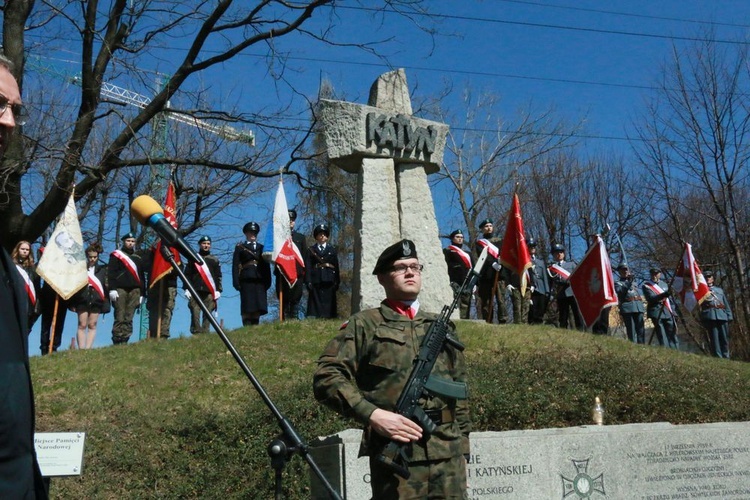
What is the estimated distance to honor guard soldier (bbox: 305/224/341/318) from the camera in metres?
13.5

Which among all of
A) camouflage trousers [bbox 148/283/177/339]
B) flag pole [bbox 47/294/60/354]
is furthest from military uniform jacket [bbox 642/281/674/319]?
flag pole [bbox 47/294/60/354]

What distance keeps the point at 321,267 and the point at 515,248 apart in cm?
342

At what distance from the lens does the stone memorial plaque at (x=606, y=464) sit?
20.2 ft

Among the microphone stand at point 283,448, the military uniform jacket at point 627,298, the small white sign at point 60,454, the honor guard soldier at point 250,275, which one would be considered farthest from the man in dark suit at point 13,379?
the military uniform jacket at point 627,298

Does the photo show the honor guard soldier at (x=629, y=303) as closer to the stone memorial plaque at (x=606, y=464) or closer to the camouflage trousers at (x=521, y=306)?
the camouflage trousers at (x=521, y=306)

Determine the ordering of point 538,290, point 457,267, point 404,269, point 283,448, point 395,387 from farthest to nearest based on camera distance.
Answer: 1. point 538,290
2. point 457,267
3. point 404,269
4. point 395,387
5. point 283,448

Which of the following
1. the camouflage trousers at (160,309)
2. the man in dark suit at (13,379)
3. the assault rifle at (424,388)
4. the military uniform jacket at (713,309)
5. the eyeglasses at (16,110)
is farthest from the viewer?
the military uniform jacket at (713,309)

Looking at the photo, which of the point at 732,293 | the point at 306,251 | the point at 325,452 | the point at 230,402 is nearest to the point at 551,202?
the point at 732,293

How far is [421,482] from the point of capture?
3.75 metres

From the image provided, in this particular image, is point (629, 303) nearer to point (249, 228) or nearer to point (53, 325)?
point (249, 228)

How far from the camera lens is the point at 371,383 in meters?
4.00

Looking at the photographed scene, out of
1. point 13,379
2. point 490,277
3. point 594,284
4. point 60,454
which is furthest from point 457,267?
point 13,379

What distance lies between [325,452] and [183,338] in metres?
6.18

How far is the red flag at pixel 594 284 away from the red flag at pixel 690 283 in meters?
3.64
